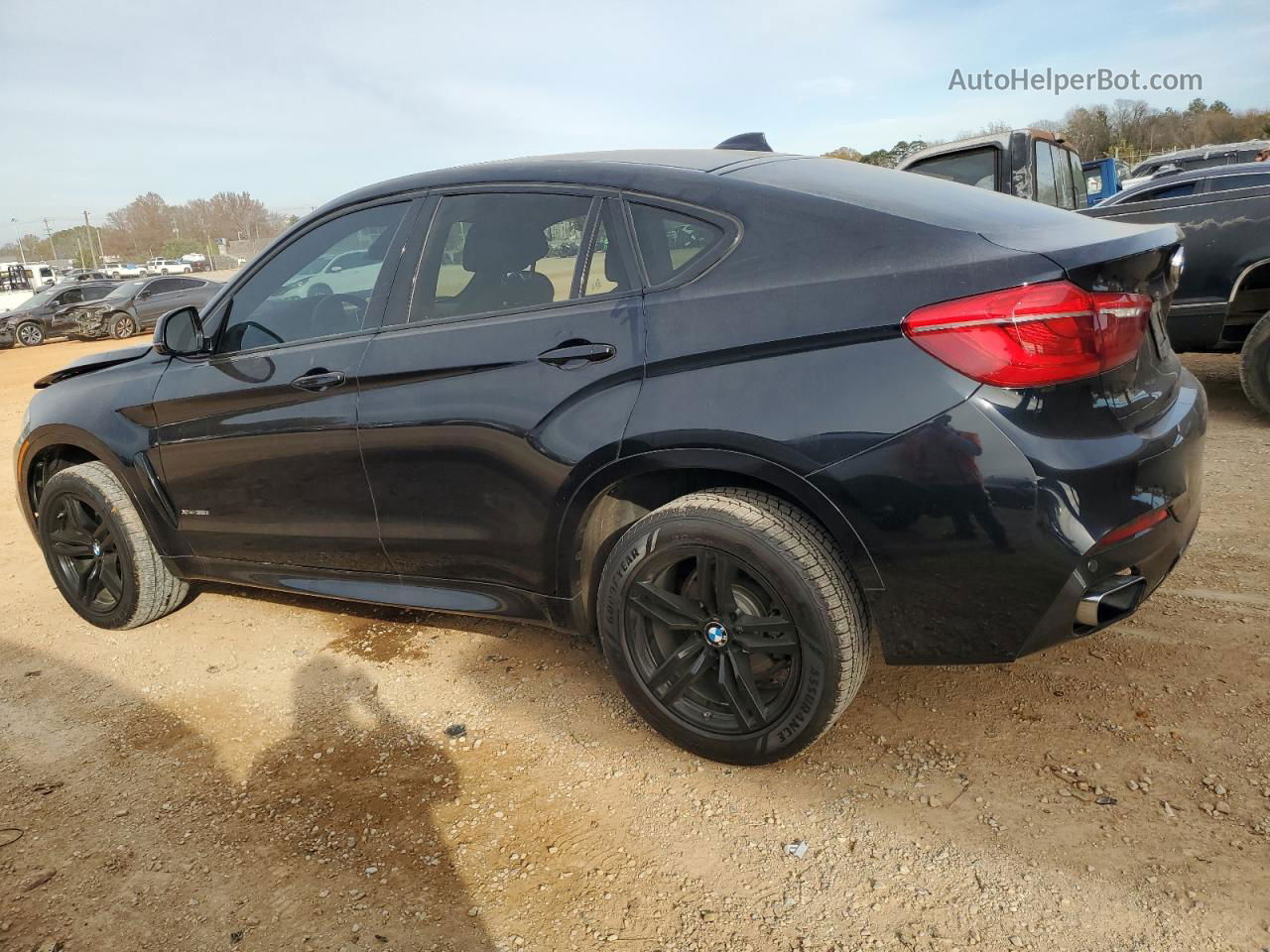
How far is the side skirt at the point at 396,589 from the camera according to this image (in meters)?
2.82

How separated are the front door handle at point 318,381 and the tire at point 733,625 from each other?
1.13 meters

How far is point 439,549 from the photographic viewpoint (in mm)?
2934

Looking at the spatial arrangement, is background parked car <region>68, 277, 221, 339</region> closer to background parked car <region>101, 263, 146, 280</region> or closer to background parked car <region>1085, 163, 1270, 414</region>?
background parked car <region>1085, 163, 1270, 414</region>

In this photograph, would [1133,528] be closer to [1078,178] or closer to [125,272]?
[1078,178]

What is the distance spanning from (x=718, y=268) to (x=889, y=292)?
0.46 m

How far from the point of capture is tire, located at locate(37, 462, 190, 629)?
3.77 meters

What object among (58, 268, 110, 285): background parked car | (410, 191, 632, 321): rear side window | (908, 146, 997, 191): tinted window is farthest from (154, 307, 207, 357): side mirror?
(58, 268, 110, 285): background parked car

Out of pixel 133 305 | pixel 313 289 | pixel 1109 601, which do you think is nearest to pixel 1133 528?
pixel 1109 601

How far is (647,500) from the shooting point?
2.69 meters

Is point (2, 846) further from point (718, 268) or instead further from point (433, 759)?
point (718, 268)

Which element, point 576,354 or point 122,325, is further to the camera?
point 122,325

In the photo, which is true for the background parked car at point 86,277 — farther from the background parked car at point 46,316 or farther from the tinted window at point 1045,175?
the tinted window at point 1045,175

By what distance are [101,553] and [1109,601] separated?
12.7ft

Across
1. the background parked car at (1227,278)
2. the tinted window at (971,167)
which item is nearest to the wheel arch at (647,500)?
the background parked car at (1227,278)
